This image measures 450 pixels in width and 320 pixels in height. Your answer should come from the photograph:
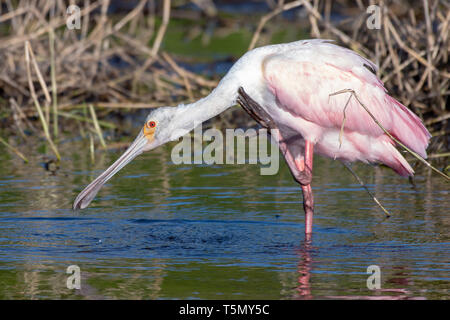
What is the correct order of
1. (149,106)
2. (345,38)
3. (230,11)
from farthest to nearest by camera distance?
(230,11) < (149,106) < (345,38)

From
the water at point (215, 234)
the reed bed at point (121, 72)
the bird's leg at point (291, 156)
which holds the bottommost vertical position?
the water at point (215, 234)

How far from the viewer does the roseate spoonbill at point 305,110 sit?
674cm

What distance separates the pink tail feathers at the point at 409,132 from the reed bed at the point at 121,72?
5.40 feet

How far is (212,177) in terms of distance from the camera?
8.73 meters

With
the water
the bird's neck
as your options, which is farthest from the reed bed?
the bird's neck

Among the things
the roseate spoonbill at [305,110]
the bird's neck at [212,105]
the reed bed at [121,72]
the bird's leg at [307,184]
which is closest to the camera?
the bird's neck at [212,105]

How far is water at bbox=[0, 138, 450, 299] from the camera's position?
5.39 m

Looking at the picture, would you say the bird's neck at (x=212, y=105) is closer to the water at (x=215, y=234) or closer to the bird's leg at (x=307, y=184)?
the bird's leg at (x=307, y=184)

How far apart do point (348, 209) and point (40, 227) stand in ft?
7.68

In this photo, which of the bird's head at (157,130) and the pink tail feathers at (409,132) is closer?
the bird's head at (157,130)

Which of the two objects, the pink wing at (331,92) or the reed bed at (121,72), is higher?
the reed bed at (121,72)

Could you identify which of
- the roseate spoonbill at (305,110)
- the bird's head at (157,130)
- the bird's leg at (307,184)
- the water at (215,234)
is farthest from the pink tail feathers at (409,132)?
the bird's head at (157,130)
